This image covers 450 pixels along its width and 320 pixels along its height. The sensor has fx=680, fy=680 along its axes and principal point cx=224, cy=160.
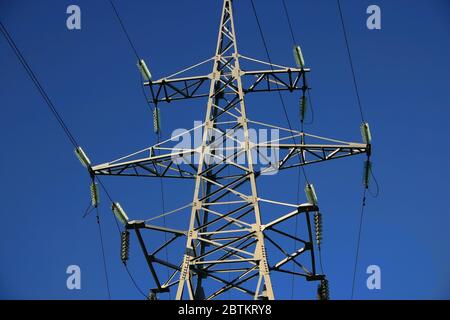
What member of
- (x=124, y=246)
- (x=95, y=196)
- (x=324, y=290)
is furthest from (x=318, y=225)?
(x=95, y=196)

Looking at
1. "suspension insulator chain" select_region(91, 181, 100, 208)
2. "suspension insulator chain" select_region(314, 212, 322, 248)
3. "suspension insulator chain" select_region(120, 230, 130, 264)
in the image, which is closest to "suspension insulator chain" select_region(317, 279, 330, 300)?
"suspension insulator chain" select_region(314, 212, 322, 248)

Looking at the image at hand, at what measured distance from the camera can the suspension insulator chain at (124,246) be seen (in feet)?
57.7

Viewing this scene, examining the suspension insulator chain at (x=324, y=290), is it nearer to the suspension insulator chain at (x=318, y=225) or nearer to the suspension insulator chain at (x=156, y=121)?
the suspension insulator chain at (x=318, y=225)

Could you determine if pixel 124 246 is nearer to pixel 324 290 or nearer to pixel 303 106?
pixel 324 290

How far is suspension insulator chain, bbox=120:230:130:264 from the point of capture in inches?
693

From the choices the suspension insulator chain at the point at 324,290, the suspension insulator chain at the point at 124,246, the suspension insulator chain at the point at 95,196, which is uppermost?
the suspension insulator chain at the point at 95,196

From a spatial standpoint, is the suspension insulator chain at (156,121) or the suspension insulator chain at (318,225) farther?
the suspension insulator chain at (156,121)

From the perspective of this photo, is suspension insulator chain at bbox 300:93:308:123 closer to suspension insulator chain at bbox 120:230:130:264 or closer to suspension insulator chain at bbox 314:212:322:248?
suspension insulator chain at bbox 314:212:322:248

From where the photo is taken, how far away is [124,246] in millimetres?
17656

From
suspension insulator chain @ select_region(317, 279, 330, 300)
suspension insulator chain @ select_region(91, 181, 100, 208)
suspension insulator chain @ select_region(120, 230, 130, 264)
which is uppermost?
suspension insulator chain @ select_region(91, 181, 100, 208)

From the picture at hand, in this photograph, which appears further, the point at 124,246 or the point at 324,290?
the point at 324,290

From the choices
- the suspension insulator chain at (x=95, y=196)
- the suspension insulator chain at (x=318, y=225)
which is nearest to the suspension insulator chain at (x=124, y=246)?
the suspension insulator chain at (x=95, y=196)
